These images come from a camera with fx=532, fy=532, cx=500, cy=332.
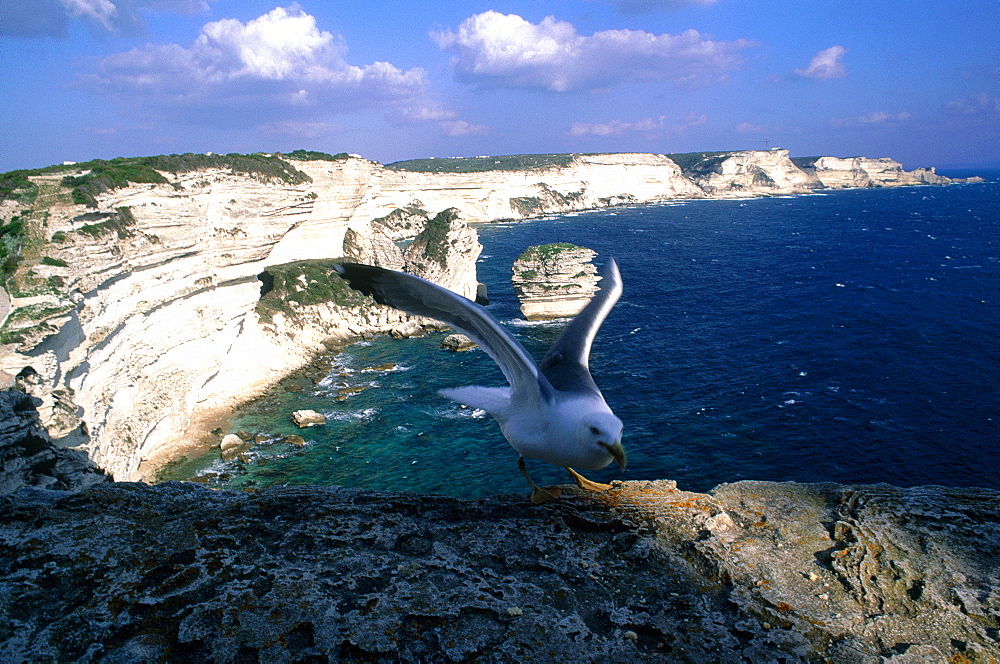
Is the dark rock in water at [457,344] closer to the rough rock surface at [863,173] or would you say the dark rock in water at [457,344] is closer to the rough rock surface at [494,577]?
the rough rock surface at [494,577]

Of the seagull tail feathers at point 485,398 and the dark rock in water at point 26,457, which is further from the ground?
the seagull tail feathers at point 485,398

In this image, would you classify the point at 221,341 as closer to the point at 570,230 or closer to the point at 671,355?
the point at 671,355

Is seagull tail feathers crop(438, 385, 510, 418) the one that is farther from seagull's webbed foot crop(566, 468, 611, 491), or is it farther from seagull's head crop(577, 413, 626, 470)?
seagull's head crop(577, 413, 626, 470)

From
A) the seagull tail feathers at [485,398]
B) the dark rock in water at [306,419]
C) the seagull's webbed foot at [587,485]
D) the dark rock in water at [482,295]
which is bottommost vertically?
the dark rock in water at [306,419]

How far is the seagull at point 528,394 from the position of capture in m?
5.03

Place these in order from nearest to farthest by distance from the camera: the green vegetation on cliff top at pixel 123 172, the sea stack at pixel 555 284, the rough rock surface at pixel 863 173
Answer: the green vegetation on cliff top at pixel 123 172 < the sea stack at pixel 555 284 < the rough rock surface at pixel 863 173

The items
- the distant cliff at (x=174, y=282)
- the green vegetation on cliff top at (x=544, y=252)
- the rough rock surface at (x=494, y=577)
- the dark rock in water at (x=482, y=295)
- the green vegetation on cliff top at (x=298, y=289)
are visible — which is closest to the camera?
the rough rock surface at (x=494, y=577)

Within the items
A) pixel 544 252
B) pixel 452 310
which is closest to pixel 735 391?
pixel 544 252

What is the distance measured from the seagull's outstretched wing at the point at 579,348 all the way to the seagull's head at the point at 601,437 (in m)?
0.88

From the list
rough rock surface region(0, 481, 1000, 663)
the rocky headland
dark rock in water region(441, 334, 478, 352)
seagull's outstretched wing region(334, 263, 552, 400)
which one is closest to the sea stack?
dark rock in water region(441, 334, 478, 352)

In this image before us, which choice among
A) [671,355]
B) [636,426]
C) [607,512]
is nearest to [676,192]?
[671,355]

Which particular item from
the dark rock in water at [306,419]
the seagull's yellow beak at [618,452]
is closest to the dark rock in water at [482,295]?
the dark rock in water at [306,419]

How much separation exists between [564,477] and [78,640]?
Result: 57.2 feet

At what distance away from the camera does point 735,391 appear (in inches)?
1019
